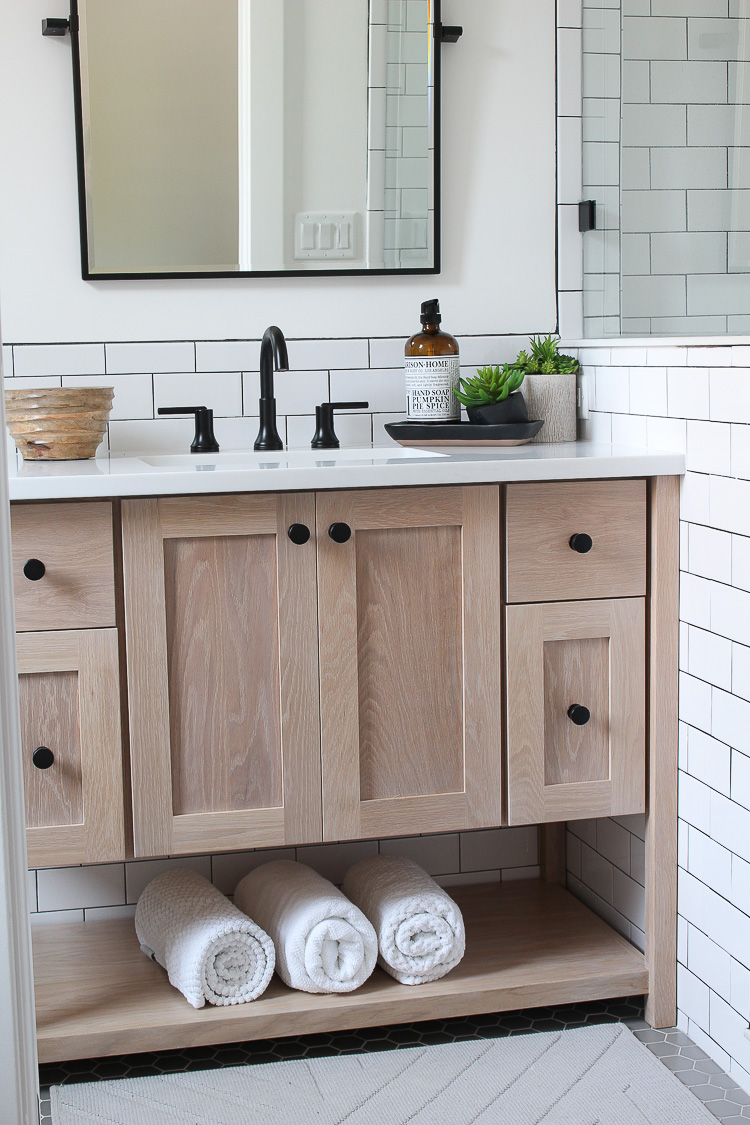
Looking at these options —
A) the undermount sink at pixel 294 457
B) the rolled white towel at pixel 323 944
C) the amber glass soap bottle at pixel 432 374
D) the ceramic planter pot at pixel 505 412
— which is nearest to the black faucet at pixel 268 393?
the undermount sink at pixel 294 457

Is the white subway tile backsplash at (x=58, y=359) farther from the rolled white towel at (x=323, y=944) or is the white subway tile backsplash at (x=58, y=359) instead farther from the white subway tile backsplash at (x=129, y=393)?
the rolled white towel at (x=323, y=944)

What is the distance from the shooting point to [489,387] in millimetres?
2105

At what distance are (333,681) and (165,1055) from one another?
657 mm

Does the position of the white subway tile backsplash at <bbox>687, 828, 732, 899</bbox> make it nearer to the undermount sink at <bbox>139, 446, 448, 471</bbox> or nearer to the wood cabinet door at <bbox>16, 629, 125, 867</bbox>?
the undermount sink at <bbox>139, 446, 448, 471</bbox>

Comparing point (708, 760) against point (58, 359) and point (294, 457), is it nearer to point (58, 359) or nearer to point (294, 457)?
point (294, 457)

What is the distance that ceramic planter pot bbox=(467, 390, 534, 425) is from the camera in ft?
6.83

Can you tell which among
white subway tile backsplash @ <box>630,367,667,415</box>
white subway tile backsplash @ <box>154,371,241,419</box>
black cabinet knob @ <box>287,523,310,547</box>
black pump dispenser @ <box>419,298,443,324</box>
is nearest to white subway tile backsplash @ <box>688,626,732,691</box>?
white subway tile backsplash @ <box>630,367,667,415</box>

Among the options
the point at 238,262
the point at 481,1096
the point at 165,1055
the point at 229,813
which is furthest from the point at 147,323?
the point at 481,1096

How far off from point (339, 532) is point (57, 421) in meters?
0.55

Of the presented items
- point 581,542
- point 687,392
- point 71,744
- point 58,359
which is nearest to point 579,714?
point 581,542

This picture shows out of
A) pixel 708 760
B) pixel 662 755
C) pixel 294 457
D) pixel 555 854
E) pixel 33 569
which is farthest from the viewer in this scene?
pixel 555 854

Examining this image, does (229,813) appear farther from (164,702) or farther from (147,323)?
(147,323)

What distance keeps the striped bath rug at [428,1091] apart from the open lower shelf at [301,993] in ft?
0.18

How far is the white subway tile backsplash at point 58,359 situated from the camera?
2.10 meters
